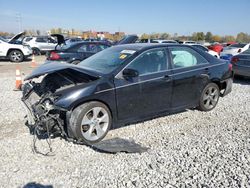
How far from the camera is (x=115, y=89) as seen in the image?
3988 millimetres

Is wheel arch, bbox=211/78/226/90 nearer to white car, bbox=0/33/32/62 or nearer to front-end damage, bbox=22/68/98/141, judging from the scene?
front-end damage, bbox=22/68/98/141

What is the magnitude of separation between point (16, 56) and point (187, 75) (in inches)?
537

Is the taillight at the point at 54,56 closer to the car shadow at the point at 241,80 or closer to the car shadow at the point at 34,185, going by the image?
the car shadow at the point at 241,80

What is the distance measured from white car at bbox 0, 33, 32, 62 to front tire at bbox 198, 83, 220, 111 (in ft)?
43.5

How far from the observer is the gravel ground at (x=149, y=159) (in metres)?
2.92

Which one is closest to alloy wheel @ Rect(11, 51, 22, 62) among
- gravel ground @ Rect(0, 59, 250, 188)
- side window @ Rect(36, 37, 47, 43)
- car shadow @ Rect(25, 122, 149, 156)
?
side window @ Rect(36, 37, 47, 43)

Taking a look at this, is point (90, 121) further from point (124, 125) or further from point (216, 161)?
A: point (216, 161)

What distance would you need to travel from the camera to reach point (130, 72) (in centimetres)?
403

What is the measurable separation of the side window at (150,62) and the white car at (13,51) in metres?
13.0

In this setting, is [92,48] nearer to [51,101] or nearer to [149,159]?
[51,101]

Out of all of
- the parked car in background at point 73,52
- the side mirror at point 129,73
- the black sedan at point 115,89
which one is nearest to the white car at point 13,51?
the parked car in background at point 73,52

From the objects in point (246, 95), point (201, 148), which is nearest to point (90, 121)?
point (201, 148)

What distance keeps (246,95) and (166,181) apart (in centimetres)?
533

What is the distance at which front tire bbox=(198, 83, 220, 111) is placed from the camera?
5.36 meters
